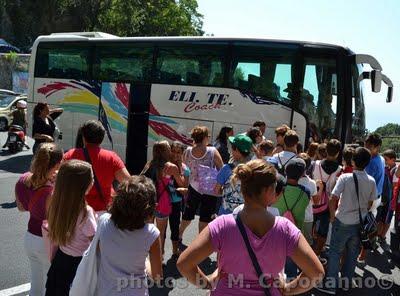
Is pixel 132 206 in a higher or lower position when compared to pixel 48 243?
higher

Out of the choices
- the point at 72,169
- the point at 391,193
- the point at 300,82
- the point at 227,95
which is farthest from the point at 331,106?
the point at 72,169

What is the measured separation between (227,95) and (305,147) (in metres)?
2.12

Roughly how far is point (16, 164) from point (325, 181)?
10160mm

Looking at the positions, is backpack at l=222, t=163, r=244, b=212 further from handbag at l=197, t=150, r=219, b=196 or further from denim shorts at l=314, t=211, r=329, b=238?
denim shorts at l=314, t=211, r=329, b=238

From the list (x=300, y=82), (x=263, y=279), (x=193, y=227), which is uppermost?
(x=300, y=82)

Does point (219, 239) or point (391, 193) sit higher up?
point (219, 239)

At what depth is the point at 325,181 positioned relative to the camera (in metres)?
6.14

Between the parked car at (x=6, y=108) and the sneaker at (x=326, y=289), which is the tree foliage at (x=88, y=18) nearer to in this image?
the parked car at (x=6, y=108)

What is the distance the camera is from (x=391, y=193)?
715 centimetres

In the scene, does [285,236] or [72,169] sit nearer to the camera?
[285,236]

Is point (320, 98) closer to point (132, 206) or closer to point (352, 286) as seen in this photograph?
point (352, 286)

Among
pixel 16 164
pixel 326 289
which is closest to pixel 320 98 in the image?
pixel 326 289

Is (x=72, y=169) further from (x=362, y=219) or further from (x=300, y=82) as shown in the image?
(x=300, y=82)

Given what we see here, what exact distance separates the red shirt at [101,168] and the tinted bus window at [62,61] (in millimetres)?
8733
